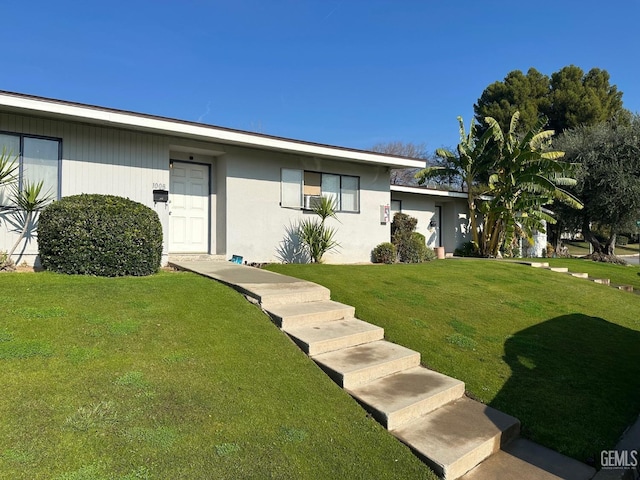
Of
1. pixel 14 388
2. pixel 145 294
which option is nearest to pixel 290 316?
pixel 145 294

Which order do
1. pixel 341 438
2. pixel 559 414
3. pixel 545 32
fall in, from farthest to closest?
1. pixel 545 32
2. pixel 559 414
3. pixel 341 438

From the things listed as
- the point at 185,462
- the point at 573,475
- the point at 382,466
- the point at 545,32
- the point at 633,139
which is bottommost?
the point at 573,475

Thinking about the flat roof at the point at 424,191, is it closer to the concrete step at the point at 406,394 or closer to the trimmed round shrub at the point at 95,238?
the trimmed round shrub at the point at 95,238

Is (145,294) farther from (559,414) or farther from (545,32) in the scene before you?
(545,32)

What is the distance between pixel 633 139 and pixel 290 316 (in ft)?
70.5

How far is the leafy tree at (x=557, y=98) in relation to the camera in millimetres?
28000

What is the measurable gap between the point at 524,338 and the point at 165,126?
8.10m

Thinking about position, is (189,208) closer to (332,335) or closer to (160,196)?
(160,196)

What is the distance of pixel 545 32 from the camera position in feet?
42.0

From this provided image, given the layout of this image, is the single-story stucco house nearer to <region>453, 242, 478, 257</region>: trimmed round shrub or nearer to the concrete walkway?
the concrete walkway

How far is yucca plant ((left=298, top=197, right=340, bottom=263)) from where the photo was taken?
35.8 feet

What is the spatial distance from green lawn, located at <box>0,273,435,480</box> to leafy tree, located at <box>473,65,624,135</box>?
97.7ft

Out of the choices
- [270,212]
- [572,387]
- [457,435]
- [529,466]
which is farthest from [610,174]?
[457,435]
